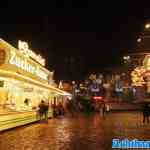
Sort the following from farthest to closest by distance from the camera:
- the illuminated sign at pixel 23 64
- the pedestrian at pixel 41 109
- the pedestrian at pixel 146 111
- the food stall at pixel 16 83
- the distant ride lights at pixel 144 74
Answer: the pedestrian at pixel 41 109 → the pedestrian at pixel 146 111 → the distant ride lights at pixel 144 74 → the illuminated sign at pixel 23 64 → the food stall at pixel 16 83

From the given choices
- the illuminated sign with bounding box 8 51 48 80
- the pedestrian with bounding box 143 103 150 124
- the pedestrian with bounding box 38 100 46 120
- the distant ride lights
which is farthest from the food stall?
the pedestrian with bounding box 143 103 150 124

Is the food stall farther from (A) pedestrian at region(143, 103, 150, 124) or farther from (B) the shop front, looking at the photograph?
(A) pedestrian at region(143, 103, 150, 124)

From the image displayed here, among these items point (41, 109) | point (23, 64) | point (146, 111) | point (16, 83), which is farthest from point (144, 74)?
point (16, 83)

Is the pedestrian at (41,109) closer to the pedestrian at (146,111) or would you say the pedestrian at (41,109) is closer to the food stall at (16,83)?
the food stall at (16,83)

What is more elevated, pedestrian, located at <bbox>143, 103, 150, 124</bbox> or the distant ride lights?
the distant ride lights

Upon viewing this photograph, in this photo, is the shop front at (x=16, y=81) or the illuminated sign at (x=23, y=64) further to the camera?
the illuminated sign at (x=23, y=64)

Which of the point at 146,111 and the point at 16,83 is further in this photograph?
the point at 146,111

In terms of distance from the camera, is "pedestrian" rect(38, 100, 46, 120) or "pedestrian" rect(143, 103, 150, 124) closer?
"pedestrian" rect(143, 103, 150, 124)

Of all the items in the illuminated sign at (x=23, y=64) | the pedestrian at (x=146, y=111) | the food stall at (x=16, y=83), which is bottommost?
the pedestrian at (x=146, y=111)

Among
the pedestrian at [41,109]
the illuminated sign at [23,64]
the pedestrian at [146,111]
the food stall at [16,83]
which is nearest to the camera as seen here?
the food stall at [16,83]

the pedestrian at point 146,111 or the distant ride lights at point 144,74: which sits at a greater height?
the distant ride lights at point 144,74

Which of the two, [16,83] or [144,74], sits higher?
[144,74]

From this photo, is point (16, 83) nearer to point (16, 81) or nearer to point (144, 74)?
point (16, 81)

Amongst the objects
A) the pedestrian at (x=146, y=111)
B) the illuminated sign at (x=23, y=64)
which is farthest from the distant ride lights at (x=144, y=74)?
the illuminated sign at (x=23, y=64)
